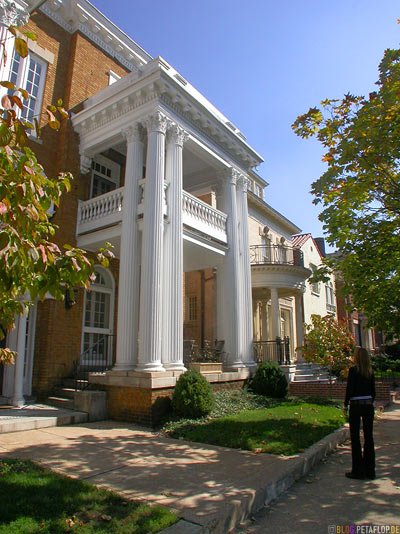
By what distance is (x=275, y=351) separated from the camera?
1605 centimetres

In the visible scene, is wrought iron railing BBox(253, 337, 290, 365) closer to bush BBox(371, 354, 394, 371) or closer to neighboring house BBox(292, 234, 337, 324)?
neighboring house BBox(292, 234, 337, 324)

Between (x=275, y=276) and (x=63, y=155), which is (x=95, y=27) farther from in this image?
(x=275, y=276)

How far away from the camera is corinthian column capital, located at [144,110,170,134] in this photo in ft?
35.1

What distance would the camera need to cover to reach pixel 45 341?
10.8 m

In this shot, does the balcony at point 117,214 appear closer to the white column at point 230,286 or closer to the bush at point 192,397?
the white column at point 230,286

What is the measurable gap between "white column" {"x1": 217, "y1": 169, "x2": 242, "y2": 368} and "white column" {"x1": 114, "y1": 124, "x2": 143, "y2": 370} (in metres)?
3.92

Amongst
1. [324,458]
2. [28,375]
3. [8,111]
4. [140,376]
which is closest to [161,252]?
[140,376]

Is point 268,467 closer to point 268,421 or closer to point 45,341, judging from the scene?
point 268,421

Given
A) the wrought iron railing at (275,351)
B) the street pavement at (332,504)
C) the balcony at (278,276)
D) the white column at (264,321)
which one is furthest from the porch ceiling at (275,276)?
the street pavement at (332,504)

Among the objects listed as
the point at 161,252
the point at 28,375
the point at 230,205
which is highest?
the point at 230,205

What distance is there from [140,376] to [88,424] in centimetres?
150

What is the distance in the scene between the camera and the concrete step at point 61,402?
968 cm

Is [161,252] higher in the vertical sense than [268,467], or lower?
higher

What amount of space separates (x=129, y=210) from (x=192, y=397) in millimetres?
5142
